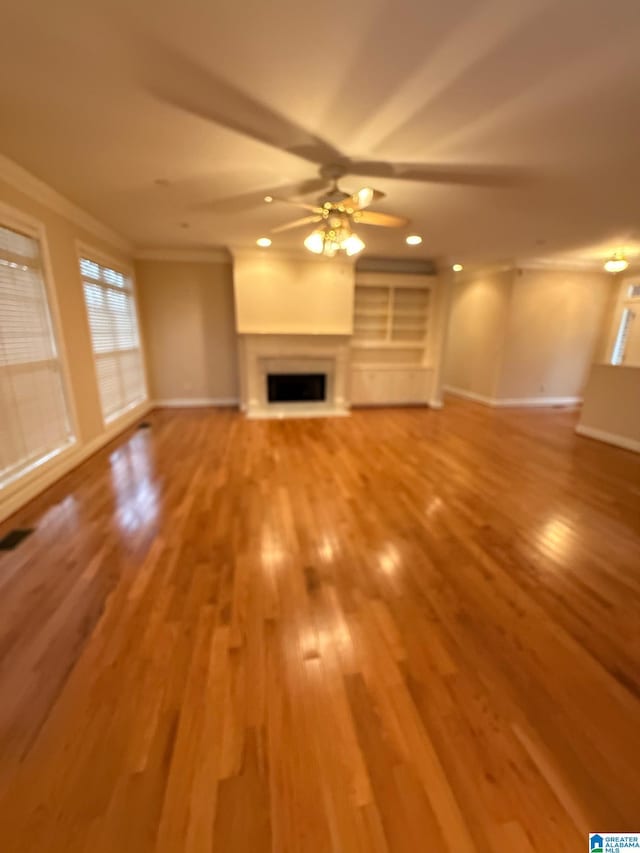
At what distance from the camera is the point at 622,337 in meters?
6.87

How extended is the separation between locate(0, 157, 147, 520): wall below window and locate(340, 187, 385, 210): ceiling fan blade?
2634 mm

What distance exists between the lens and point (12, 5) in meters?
1.37

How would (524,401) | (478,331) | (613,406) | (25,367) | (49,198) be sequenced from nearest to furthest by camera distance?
(25,367), (49,198), (613,406), (524,401), (478,331)

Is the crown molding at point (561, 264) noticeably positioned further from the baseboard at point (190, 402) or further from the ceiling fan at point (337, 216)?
the baseboard at point (190, 402)

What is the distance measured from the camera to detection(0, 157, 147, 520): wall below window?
2.85 meters

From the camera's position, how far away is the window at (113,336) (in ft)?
14.2

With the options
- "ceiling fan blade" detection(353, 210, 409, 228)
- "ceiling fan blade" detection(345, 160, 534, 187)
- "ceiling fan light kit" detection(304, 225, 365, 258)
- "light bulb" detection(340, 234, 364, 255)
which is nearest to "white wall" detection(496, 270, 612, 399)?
"ceiling fan blade" detection(345, 160, 534, 187)

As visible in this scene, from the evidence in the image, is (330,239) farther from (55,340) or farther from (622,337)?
(622,337)

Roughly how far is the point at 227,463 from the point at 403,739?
118 inches

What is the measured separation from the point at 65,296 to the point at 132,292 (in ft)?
6.98

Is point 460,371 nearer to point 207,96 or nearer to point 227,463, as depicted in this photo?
point 227,463

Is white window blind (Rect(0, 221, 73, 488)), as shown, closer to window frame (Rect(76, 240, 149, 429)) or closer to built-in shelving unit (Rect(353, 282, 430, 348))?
window frame (Rect(76, 240, 149, 429))

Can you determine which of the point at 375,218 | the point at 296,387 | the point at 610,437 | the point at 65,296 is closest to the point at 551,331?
the point at 610,437

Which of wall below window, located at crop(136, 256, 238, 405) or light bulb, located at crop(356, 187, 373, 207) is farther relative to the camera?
wall below window, located at crop(136, 256, 238, 405)
